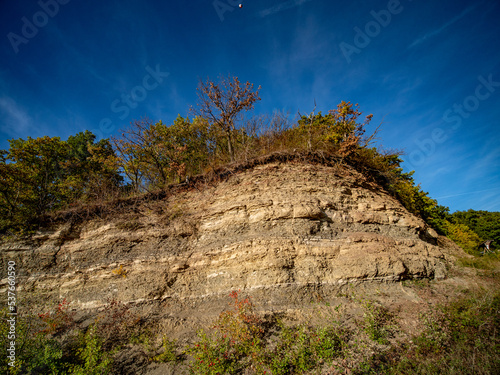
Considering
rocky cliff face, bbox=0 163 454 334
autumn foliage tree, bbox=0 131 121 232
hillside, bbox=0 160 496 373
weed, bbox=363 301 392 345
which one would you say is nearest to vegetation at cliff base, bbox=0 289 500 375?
weed, bbox=363 301 392 345

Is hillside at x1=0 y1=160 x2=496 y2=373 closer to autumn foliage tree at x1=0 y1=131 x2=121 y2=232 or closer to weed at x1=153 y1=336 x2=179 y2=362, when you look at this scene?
weed at x1=153 y1=336 x2=179 y2=362

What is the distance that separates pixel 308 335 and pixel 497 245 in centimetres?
1641

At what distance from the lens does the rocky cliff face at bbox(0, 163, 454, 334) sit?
6.27m

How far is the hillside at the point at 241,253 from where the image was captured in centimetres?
609

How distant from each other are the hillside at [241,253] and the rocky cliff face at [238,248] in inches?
1.5

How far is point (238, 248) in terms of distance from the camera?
6848 millimetres

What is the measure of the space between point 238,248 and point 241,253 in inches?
8.1

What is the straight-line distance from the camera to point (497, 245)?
12539 mm

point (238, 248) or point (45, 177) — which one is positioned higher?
point (45, 177)

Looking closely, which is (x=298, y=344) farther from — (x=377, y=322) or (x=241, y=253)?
(x=241, y=253)

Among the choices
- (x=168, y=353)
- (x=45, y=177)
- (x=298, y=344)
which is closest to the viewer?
(x=298, y=344)

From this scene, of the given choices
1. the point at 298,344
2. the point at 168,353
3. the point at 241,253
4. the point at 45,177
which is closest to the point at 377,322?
the point at 298,344

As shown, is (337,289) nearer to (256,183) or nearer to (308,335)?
(308,335)

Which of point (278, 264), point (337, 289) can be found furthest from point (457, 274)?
point (278, 264)
